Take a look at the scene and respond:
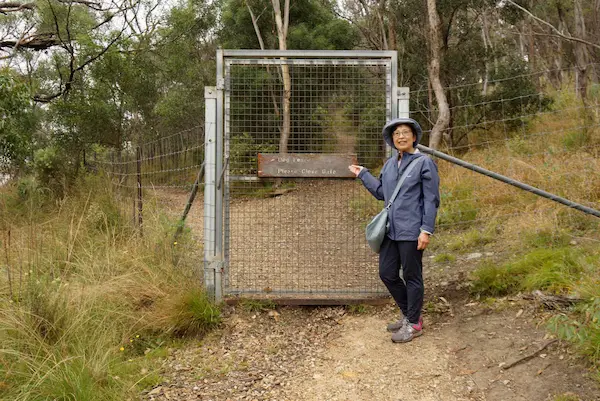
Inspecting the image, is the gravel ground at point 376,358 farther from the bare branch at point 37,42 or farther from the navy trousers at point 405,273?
the bare branch at point 37,42

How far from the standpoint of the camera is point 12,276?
4859 mm

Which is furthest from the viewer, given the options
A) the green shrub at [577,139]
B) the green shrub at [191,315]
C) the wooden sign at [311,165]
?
the green shrub at [577,139]

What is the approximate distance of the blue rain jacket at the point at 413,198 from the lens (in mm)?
4090

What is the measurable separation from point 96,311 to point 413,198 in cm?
268

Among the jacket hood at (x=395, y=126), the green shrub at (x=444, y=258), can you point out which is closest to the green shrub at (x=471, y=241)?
the green shrub at (x=444, y=258)

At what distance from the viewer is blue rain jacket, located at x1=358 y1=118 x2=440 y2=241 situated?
4090 mm

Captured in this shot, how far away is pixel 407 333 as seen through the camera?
173 inches

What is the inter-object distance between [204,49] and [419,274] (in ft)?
65.8

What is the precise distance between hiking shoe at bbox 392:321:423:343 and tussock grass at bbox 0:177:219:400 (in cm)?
154

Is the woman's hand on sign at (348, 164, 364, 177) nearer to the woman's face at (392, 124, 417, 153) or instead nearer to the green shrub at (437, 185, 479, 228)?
the woman's face at (392, 124, 417, 153)

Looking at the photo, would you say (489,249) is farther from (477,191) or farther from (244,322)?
(244,322)

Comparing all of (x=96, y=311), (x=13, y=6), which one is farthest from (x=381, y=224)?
(x=13, y=6)

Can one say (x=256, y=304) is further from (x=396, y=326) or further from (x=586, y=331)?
(x=586, y=331)

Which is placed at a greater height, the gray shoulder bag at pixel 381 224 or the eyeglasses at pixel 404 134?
the eyeglasses at pixel 404 134
